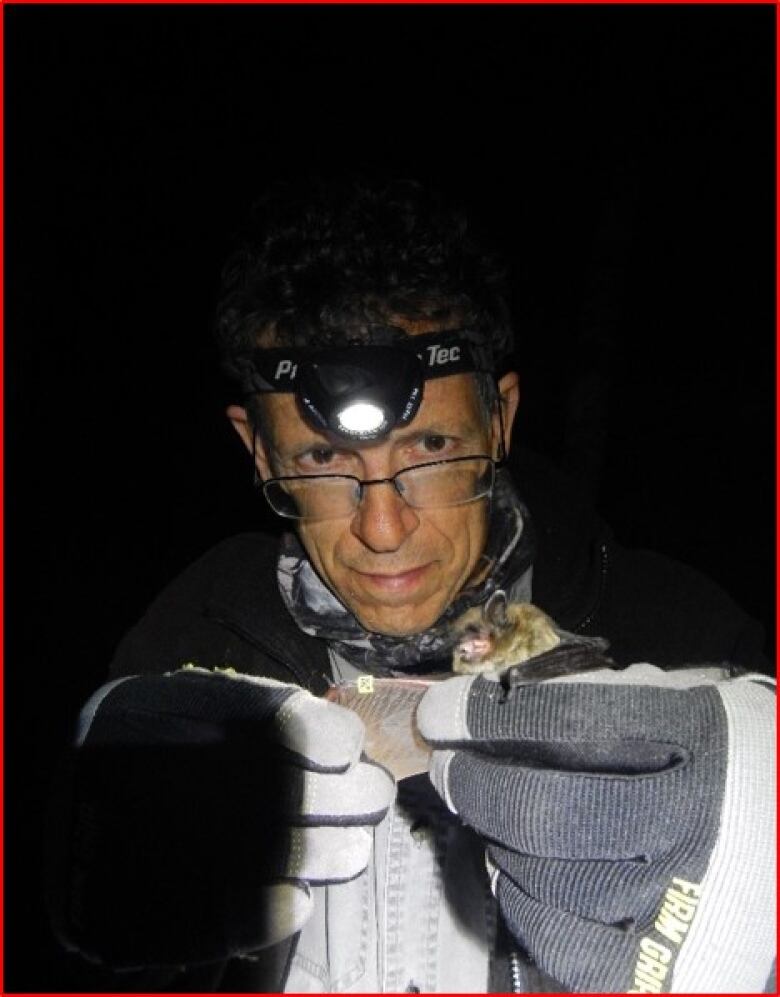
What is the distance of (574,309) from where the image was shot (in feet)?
31.5

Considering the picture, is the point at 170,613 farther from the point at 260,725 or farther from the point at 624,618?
the point at 624,618

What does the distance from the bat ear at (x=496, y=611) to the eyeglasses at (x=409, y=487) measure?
27cm

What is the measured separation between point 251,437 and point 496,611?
92cm

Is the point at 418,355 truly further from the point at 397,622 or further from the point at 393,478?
the point at 397,622

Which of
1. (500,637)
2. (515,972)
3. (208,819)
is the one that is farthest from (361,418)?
(515,972)

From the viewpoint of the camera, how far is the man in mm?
1199

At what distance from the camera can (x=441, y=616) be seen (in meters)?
1.87

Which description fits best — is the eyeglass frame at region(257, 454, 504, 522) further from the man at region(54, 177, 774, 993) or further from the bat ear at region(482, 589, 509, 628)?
the bat ear at region(482, 589, 509, 628)

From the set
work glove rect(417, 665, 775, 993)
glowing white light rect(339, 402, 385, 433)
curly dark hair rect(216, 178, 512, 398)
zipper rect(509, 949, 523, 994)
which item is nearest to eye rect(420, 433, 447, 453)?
glowing white light rect(339, 402, 385, 433)

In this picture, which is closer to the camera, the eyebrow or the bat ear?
the bat ear

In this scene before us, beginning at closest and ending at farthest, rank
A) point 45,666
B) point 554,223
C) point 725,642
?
point 725,642 → point 45,666 → point 554,223

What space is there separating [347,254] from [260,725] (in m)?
1.24

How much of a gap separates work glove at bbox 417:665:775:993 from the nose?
0.54 m

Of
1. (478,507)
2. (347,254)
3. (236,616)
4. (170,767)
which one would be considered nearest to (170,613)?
(236,616)
